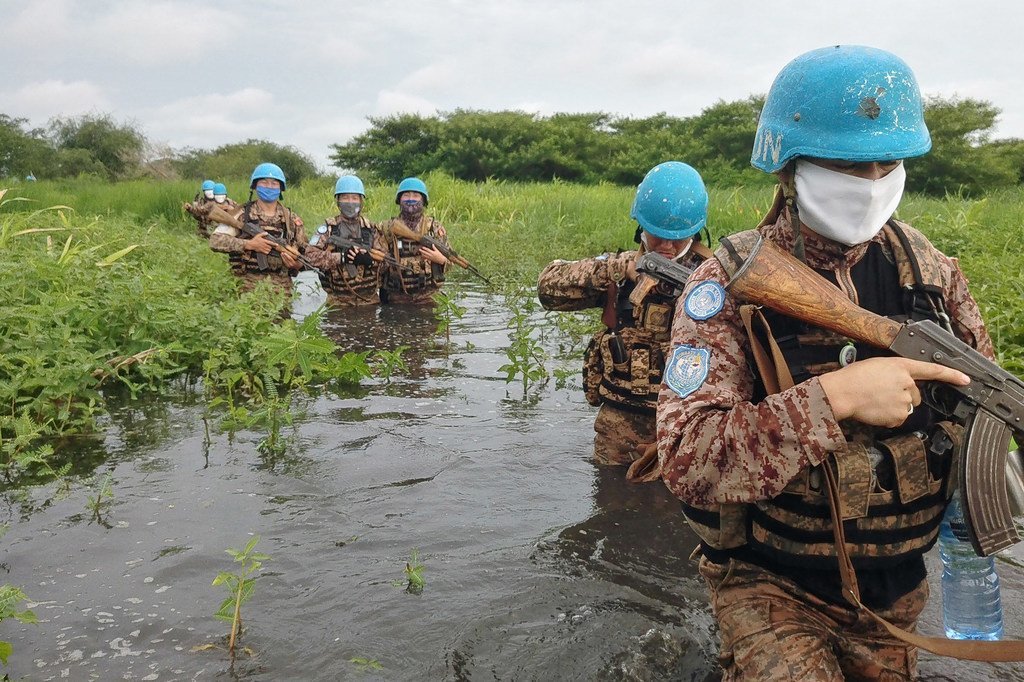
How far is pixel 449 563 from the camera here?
3721 millimetres

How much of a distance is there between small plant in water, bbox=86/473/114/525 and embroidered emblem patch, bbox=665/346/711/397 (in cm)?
323

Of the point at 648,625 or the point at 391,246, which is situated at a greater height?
the point at 391,246

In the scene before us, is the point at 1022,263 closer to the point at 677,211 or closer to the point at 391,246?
the point at 677,211

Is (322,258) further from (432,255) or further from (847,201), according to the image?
(847,201)

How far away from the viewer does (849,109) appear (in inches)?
78.2

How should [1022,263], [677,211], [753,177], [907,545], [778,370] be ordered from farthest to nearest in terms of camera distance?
[753,177]
[1022,263]
[677,211]
[907,545]
[778,370]

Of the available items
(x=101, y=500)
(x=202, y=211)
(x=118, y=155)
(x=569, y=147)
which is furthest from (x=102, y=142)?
(x=101, y=500)

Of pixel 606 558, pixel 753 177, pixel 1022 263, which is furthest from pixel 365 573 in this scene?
pixel 753 177

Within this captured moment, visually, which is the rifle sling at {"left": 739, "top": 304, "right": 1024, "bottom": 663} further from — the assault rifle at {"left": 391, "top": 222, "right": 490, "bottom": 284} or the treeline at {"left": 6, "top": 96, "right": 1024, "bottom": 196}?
the treeline at {"left": 6, "top": 96, "right": 1024, "bottom": 196}

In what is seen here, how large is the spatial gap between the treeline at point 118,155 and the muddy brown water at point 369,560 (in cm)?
3286

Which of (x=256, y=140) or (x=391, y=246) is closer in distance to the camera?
(x=391, y=246)

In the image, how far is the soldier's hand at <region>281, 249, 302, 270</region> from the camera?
9.94 meters

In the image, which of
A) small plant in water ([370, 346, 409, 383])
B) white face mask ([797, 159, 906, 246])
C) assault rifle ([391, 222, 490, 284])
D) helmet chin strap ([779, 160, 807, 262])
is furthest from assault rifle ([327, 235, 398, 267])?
white face mask ([797, 159, 906, 246])

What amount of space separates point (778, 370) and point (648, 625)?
5.25 feet
